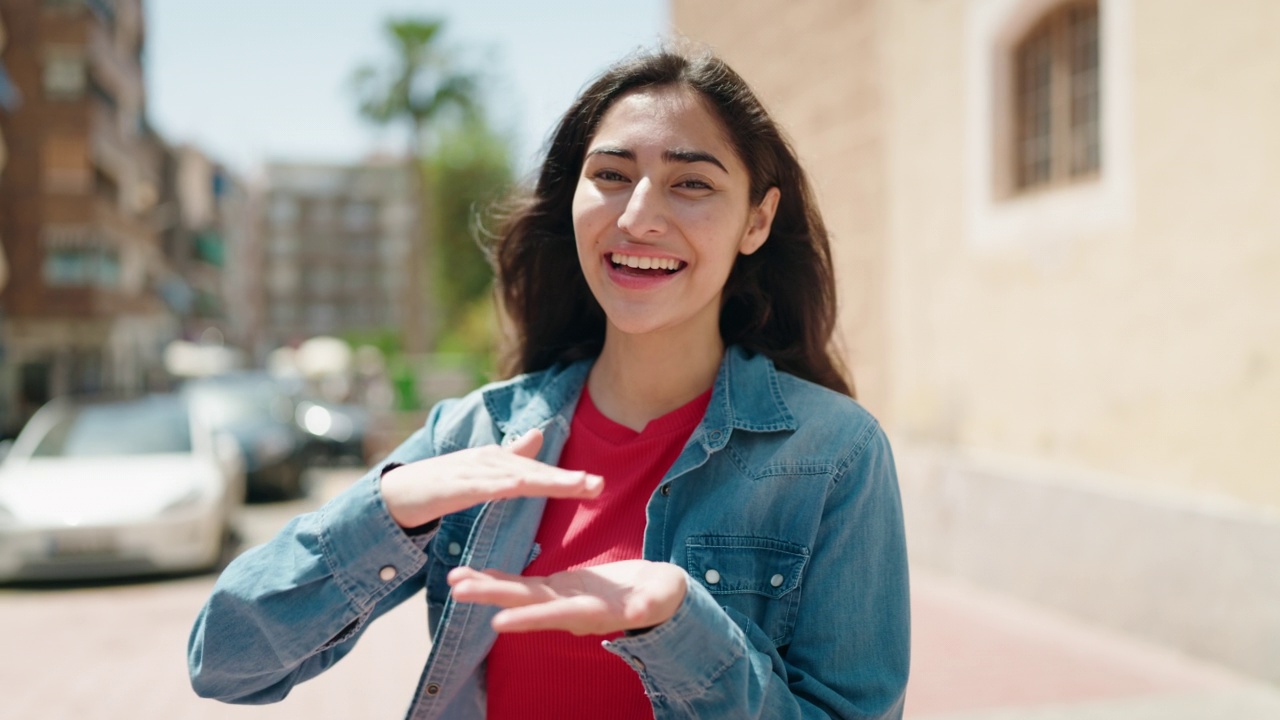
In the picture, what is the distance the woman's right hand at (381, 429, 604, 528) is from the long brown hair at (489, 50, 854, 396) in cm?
68

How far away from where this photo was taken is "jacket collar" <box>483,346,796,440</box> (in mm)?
1798

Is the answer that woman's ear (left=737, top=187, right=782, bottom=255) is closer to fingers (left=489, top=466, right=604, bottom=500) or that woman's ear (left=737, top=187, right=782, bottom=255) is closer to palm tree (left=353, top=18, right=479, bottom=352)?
fingers (left=489, top=466, right=604, bottom=500)

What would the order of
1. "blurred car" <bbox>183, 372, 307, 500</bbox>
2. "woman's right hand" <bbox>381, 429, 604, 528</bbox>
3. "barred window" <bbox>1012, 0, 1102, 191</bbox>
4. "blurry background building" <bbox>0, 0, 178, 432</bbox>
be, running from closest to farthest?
"woman's right hand" <bbox>381, 429, 604, 528</bbox>, "barred window" <bbox>1012, 0, 1102, 191</bbox>, "blurred car" <bbox>183, 372, 307, 500</bbox>, "blurry background building" <bbox>0, 0, 178, 432</bbox>

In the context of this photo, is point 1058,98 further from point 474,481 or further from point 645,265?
point 474,481

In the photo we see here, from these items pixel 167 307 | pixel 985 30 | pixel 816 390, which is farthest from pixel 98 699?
pixel 167 307


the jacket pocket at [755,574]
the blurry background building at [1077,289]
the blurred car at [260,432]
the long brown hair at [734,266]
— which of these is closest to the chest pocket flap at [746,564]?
the jacket pocket at [755,574]

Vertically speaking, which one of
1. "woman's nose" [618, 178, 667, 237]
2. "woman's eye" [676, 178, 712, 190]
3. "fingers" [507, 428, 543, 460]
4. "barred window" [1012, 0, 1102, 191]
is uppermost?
"barred window" [1012, 0, 1102, 191]

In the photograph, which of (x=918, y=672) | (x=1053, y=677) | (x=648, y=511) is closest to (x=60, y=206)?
(x=918, y=672)

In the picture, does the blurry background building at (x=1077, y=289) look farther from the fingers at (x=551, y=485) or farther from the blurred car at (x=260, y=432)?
the blurred car at (x=260, y=432)

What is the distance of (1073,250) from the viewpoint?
7047 millimetres

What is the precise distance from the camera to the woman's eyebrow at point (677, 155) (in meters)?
1.78

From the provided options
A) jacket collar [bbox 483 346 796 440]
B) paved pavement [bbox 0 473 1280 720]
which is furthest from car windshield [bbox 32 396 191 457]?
jacket collar [bbox 483 346 796 440]

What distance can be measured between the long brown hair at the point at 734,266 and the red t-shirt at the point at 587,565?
35 cm

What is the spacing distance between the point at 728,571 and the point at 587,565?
234 millimetres
